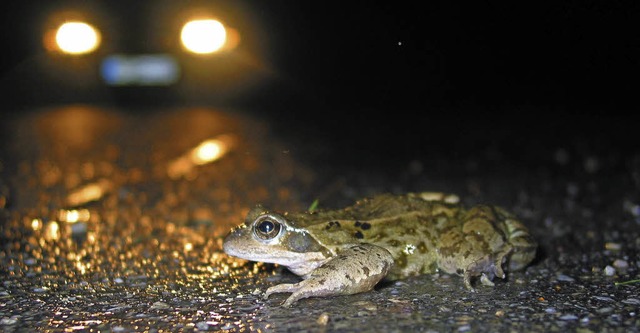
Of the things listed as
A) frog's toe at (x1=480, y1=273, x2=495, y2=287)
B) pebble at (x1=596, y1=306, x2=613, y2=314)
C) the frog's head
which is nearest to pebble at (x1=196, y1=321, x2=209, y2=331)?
Answer: the frog's head

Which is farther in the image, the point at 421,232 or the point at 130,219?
the point at 130,219

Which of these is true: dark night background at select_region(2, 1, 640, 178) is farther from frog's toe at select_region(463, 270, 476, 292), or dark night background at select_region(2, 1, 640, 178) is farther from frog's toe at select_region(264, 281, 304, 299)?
frog's toe at select_region(264, 281, 304, 299)

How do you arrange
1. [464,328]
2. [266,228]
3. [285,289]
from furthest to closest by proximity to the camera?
[266,228]
[285,289]
[464,328]

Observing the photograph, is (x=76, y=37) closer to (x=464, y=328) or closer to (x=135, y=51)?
(x=135, y=51)

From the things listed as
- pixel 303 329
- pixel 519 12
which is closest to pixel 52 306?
pixel 303 329

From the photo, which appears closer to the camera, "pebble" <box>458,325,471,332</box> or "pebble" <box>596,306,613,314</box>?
"pebble" <box>458,325,471,332</box>

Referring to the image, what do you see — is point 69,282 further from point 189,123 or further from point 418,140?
point 189,123

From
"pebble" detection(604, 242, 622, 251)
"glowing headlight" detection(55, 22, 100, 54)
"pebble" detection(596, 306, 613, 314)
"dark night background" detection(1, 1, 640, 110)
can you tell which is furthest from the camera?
"glowing headlight" detection(55, 22, 100, 54)

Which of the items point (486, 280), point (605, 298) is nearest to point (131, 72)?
point (486, 280)
